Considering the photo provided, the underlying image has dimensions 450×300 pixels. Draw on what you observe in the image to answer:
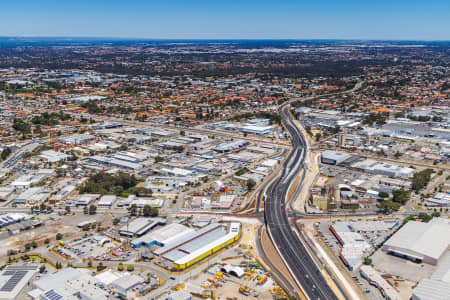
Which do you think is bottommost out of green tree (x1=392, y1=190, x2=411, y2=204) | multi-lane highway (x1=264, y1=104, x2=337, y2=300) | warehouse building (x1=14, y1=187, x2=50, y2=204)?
multi-lane highway (x1=264, y1=104, x2=337, y2=300)

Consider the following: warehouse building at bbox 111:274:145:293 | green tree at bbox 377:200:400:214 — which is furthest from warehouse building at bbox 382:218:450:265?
warehouse building at bbox 111:274:145:293

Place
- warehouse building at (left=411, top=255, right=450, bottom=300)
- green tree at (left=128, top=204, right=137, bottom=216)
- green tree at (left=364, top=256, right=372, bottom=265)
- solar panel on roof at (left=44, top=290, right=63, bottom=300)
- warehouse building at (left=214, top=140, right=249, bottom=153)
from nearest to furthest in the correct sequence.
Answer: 1. warehouse building at (left=411, top=255, right=450, bottom=300)
2. solar panel on roof at (left=44, top=290, right=63, bottom=300)
3. green tree at (left=364, top=256, right=372, bottom=265)
4. green tree at (left=128, top=204, right=137, bottom=216)
5. warehouse building at (left=214, top=140, right=249, bottom=153)

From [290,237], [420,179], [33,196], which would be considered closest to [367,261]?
[290,237]

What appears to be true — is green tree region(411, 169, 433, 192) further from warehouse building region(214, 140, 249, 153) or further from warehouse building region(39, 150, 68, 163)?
warehouse building region(39, 150, 68, 163)

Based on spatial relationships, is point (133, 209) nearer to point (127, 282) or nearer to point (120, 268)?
point (120, 268)

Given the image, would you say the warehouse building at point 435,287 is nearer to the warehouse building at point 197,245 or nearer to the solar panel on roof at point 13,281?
the warehouse building at point 197,245

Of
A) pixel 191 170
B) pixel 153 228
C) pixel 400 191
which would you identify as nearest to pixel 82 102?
pixel 191 170

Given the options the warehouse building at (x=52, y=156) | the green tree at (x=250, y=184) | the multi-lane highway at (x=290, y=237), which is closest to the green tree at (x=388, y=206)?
the multi-lane highway at (x=290, y=237)
